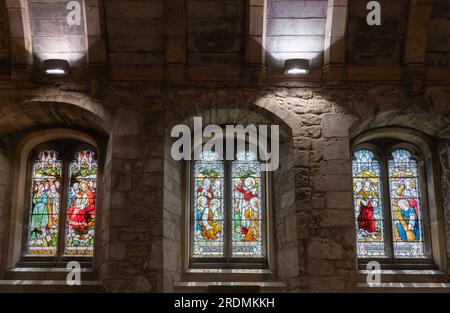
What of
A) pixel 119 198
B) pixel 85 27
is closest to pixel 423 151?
pixel 119 198

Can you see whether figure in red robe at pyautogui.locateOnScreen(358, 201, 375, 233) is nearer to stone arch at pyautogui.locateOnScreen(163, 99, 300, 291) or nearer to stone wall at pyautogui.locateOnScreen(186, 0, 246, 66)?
stone arch at pyautogui.locateOnScreen(163, 99, 300, 291)

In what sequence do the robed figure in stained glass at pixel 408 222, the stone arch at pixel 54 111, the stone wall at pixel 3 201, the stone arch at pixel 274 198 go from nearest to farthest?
the stone arch at pixel 274 198 → the stone arch at pixel 54 111 → the stone wall at pixel 3 201 → the robed figure in stained glass at pixel 408 222

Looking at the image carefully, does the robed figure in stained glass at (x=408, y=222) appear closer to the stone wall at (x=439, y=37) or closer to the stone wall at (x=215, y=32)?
the stone wall at (x=439, y=37)

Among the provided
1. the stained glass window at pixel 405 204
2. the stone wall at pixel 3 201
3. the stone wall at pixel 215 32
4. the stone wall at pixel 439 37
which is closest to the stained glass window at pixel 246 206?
the stone wall at pixel 215 32

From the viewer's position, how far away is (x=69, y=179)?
7730mm

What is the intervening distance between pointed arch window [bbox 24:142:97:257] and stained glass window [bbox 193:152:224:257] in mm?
1348

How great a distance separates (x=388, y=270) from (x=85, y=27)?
475 cm

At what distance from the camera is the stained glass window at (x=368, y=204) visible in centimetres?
750

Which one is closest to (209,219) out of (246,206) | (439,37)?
(246,206)

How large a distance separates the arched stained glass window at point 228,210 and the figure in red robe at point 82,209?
1336mm

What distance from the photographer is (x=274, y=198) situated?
748 centimetres
